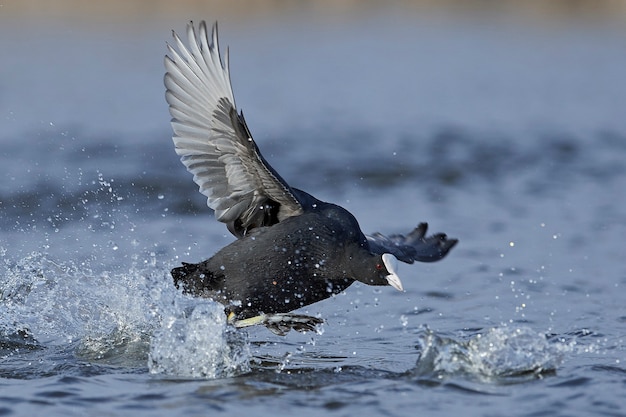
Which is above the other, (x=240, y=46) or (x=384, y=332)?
(x=240, y=46)

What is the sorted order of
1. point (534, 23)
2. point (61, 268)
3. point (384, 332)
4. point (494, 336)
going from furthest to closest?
point (534, 23) < point (61, 268) < point (384, 332) < point (494, 336)

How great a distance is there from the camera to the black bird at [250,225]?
5637 millimetres

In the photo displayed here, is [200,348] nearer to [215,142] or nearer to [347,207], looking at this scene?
[215,142]

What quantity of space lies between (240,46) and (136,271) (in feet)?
36.3

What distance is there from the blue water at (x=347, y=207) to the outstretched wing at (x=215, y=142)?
57 centimetres

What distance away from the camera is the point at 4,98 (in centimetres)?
1270

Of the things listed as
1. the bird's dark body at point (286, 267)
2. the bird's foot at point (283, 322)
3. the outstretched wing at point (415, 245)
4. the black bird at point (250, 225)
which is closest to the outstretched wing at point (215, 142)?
the black bird at point (250, 225)

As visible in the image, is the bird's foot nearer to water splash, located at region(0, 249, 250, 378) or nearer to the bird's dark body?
the bird's dark body

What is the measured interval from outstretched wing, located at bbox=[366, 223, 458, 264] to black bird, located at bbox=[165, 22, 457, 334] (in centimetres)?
31

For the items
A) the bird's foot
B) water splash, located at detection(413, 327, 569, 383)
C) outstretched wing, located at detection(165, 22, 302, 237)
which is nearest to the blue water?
water splash, located at detection(413, 327, 569, 383)

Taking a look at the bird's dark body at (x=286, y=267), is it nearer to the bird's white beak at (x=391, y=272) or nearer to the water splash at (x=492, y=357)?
the bird's white beak at (x=391, y=272)

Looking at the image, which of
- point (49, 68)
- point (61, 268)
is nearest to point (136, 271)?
point (61, 268)

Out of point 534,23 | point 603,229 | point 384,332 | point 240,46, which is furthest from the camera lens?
point 534,23

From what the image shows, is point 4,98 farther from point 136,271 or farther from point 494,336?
point 494,336
